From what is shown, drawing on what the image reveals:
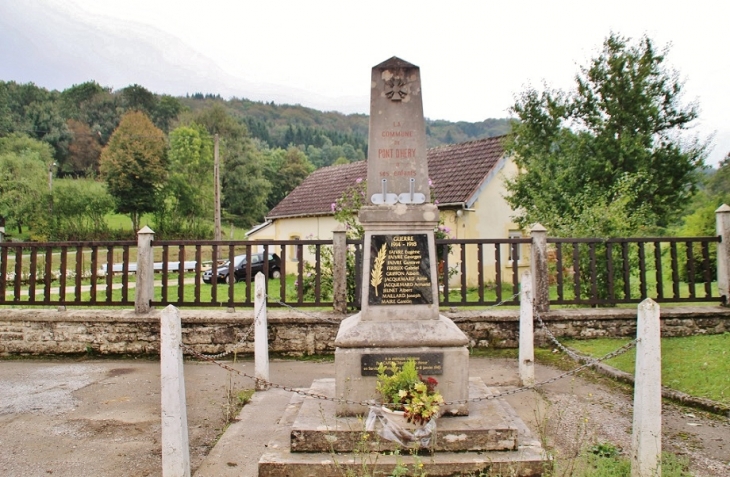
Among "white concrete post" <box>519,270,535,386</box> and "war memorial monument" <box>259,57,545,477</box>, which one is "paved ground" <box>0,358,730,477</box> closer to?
"white concrete post" <box>519,270,535,386</box>

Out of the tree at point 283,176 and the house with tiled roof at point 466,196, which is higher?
the tree at point 283,176

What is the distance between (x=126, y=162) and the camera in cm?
3750

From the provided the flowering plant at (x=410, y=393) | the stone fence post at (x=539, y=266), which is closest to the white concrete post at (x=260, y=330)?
the flowering plant at (x=410, y=393)

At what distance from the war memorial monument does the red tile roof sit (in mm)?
12732

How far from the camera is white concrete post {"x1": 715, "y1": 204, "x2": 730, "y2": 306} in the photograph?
28.1 feet

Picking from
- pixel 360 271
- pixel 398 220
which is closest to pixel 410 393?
pixel 398 220

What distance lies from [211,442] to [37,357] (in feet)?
17.0

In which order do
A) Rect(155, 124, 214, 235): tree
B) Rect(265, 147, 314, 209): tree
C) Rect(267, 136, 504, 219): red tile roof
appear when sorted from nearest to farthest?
Rect(267, 136, 504, 219): red tile roof
Rect(155, 124, 214, 235): tree
Rect(265, 147, 314, 209): tree

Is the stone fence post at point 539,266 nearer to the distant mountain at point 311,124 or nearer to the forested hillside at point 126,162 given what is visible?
the forested hillside at point 126,162

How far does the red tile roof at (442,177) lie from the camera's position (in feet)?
59.9

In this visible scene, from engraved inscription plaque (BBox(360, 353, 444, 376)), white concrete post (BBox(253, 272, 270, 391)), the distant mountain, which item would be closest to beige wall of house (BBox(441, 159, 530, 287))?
white concrete post (BBox(253, 272, 270, 391))

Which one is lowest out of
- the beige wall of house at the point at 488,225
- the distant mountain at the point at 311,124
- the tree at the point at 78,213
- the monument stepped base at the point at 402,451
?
the monument stepped base at the point at 402,451

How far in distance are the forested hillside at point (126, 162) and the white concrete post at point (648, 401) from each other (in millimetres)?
24781

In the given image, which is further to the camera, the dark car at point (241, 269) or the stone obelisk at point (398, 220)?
the dark car at point (241, 269)
